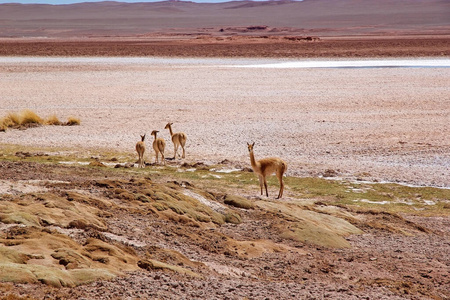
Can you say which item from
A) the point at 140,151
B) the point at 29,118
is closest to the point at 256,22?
the point at 29,118

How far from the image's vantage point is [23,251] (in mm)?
7648

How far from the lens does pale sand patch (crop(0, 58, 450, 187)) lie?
19.5 meters

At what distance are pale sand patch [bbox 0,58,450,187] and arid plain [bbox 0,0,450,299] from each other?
0.11m

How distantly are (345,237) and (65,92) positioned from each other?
86.0ft

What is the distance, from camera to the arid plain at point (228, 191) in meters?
7.85

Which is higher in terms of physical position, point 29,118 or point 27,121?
point 29,118

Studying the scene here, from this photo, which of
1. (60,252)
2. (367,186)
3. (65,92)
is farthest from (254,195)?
(65,92)

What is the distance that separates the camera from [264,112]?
28.1 meters

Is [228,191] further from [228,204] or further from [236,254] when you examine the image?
[236,254]

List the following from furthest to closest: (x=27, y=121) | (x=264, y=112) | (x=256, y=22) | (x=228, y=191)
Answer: (x=256, y=22) → (x=264, y=112) → (x=27, y=121) → (x=228, y=191)

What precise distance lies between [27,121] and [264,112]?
9.81 meters

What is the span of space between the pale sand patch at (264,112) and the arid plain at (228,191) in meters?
0.11

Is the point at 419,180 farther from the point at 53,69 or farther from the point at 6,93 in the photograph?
the point at 53,69

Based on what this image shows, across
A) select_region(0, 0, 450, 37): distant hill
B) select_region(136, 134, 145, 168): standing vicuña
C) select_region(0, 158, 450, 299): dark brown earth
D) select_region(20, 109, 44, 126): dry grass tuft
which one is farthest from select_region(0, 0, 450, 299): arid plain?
select_region(0, 0, 450, 37): distant hill
